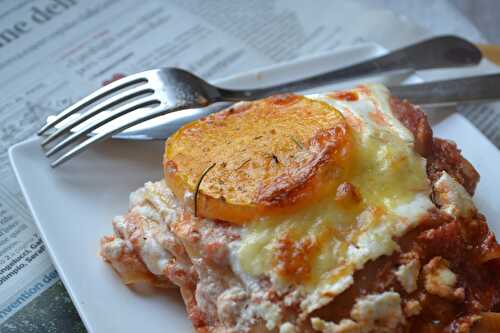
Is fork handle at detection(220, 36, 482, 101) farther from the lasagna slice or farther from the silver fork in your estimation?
the lasagna slice

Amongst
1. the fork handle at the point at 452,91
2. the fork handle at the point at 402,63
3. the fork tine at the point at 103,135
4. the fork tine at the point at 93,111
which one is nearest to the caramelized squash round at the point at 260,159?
the fork tine at the point at 103,135

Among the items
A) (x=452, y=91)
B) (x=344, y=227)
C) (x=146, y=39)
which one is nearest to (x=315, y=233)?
(x=344, y=227)

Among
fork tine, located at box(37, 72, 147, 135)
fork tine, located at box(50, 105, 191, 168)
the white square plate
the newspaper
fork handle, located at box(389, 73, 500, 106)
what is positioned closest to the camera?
the white square plate

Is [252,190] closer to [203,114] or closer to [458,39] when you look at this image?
[203,114]

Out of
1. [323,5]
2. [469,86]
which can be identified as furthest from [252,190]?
[323,5]

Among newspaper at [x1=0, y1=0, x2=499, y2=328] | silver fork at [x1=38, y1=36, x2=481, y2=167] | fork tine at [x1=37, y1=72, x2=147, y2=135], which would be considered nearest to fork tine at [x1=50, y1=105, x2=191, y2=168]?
silver fork at [x1=38, y1=36, x2=481, y2=167]

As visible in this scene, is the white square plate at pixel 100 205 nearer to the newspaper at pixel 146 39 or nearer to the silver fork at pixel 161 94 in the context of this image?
the silver fork at pixel 161 94
